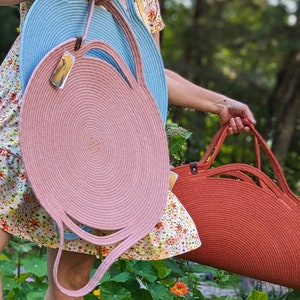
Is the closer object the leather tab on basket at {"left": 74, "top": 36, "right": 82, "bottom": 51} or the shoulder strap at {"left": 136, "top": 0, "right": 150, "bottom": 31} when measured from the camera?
the leather tab on basket at {"left": 74, "top": 36, "right": 82, "bottom": 51}

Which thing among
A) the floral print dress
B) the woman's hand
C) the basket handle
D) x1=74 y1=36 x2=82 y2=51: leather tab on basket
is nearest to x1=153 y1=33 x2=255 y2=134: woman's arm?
the woman's hand

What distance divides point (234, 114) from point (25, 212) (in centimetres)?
86

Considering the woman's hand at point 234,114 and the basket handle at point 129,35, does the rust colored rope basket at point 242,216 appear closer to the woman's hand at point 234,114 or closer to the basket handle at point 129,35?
the woman's hand at point 234,114

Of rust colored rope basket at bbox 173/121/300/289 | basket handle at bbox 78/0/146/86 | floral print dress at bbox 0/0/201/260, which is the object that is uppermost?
basket handle at bbox 78/0/146/86

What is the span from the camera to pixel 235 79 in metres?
10.2

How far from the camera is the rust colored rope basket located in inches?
106

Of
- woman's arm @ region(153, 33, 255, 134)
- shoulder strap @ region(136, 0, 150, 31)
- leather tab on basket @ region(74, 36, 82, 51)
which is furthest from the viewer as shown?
woman's arm @ region(153, 33, 255, 134)

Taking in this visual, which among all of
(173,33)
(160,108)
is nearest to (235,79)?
(173,33)

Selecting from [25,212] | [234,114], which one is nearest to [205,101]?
[234,114]

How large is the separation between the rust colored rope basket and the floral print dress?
0.31m

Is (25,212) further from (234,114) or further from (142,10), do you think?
(234,114)

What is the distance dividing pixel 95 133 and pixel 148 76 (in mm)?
281

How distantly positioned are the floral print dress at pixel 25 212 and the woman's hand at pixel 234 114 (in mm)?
425

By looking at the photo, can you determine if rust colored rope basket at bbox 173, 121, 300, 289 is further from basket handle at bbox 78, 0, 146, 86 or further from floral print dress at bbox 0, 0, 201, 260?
basket handle at bbox 78, 0, 146, 86
